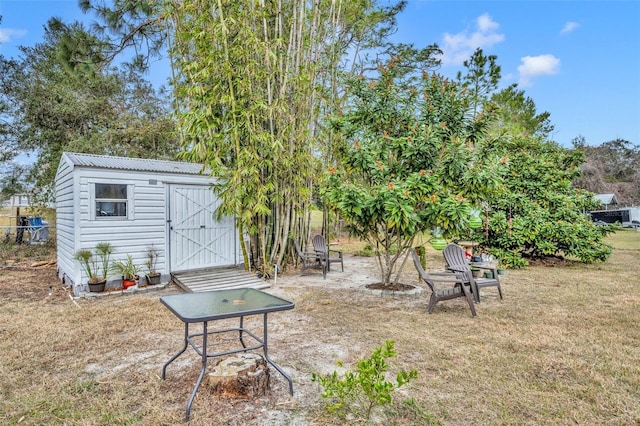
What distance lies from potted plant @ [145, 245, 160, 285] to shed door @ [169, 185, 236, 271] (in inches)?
11.6

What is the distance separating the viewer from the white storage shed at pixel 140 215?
5.77 metres

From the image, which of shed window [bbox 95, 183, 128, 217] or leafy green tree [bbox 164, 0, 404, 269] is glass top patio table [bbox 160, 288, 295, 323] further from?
shed window [bbox 95, 183, 128, 217]

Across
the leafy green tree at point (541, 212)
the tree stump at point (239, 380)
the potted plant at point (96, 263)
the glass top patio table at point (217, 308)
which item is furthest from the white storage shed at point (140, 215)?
the leafy green tree at point (541, 212)

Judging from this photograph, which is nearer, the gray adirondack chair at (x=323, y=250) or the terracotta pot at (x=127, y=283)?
the terracotta pot at (x=127, y=283)

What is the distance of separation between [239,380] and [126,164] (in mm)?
5169

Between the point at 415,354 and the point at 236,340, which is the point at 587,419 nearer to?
the point at 415,354

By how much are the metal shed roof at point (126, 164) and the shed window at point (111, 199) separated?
1.08 ft

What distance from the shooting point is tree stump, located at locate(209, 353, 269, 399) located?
8.08 feet

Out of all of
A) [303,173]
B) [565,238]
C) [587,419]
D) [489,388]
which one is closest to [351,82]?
[303,173]

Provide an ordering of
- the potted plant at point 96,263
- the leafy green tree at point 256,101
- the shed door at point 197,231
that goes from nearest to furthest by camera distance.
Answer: the potted plant at point 96,263
the leafy green tree at point 256,101
the shed door at point 197,231

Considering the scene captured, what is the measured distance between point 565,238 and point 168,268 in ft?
26.8

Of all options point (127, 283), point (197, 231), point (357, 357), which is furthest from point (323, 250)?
point (357, 357)

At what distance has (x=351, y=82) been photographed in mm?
5836

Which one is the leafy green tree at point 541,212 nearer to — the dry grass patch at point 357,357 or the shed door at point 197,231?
the dry grass patch at point 357,357
